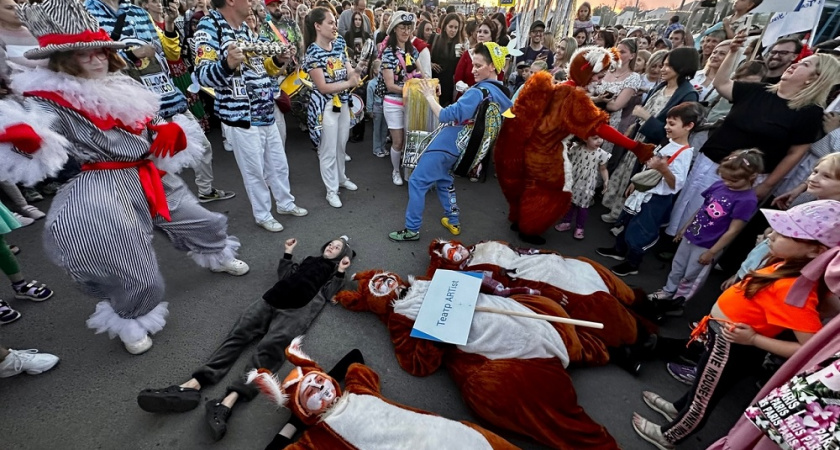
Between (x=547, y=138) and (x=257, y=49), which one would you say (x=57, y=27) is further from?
(x=547, y=138)

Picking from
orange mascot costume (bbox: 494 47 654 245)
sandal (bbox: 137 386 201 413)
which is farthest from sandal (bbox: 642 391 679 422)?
sandal (bbox: 137 386 201 413)

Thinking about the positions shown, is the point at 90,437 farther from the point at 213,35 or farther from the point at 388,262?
the point at 213,35

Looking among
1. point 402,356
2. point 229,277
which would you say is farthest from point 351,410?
point 229,277

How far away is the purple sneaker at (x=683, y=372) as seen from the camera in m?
2.37

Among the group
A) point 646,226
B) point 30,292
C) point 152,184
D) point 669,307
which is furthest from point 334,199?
point 669,307

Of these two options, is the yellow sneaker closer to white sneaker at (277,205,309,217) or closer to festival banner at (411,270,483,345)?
festival banner at (411,270,483,345)

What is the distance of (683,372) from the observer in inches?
94.3

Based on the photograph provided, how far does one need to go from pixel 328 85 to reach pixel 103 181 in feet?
6.69

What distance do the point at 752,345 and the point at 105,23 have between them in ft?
15.2

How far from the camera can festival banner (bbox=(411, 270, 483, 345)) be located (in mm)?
2201

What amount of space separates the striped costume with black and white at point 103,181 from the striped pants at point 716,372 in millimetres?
3045

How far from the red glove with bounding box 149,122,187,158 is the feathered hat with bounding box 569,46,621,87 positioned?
10.1ft

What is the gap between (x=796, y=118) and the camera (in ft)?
8.57

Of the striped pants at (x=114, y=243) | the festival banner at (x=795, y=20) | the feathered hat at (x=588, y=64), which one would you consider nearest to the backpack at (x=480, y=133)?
the feathered hat at (x=588, y=64)
